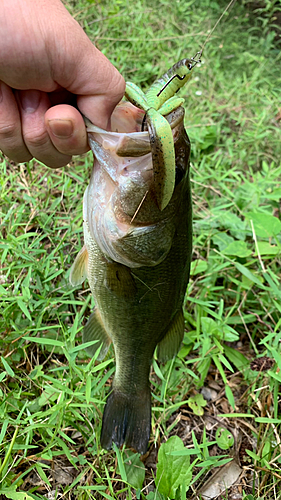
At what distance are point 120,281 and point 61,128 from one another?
0.67m

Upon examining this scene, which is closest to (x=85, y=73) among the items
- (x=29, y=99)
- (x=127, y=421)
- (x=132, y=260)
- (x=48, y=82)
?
(x=48, y=82)

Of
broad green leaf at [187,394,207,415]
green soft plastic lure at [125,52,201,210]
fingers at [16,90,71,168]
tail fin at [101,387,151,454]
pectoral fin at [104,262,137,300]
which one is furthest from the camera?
broad green leaf at [187,394,207,415]

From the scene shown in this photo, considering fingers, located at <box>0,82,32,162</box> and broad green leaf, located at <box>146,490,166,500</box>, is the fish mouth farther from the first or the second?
broad green leaf, located at <box>146,490,166,500</box>

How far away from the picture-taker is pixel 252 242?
3.00 m

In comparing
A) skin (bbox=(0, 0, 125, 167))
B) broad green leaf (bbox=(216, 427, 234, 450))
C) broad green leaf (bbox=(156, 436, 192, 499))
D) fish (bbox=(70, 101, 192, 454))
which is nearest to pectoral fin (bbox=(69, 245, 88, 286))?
fish (bbox=(70, 101, 192, 454))

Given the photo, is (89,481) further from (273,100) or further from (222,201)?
(273,100)

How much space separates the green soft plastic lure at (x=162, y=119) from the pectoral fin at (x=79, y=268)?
0.56m

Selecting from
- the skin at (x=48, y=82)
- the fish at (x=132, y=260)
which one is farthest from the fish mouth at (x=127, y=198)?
the skin at (x=48, y=82)

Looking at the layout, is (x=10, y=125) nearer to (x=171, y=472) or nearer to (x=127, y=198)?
(x=127, y=198)

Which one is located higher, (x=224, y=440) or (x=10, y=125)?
(x=10, y=125)

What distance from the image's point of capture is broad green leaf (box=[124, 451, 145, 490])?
1.96m

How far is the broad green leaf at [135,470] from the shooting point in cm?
196

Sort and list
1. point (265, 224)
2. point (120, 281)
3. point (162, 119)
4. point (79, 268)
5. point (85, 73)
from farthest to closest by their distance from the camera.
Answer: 1. point (265, 224)
2. point (79, 268)
3. point (120, 281)
4. point (85, 73)
5. point (162, 119)

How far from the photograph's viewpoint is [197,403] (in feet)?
7.68
